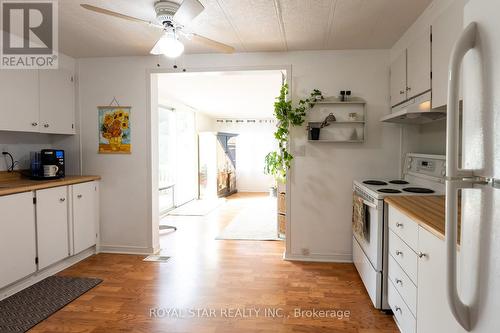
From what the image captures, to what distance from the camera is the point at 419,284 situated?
1646 mm

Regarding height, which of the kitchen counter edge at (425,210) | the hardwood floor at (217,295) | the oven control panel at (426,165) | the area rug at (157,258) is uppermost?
the oven control panel at (426,165)

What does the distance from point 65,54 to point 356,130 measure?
3.36m

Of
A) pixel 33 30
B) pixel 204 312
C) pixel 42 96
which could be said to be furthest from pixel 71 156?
pixel 204 312

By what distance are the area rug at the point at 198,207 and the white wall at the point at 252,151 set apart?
173cm

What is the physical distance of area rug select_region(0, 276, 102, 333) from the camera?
2.16 metres

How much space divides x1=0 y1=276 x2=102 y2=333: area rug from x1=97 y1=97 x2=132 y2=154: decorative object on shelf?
1466 millimetres

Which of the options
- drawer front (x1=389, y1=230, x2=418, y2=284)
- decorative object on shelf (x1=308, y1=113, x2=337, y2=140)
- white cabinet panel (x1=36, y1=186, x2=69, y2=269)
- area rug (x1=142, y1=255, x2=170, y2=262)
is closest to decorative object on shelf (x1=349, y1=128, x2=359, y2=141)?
decorative object on shelf (x1=308, y1=113, x2=337, y2=140)

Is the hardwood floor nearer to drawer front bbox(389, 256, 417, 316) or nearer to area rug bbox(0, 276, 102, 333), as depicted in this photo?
area rug bbox(0, 276, 102, 333)

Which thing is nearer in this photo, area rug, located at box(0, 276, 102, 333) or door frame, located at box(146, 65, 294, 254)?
area rug, located at box(0, 276, 102, 333)

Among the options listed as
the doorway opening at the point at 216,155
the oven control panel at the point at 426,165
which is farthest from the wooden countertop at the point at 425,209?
the doorway opening at the point at 216,155

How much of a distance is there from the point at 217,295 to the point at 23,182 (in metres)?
2.13

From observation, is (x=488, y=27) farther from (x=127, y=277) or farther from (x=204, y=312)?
(x=127, y=277)

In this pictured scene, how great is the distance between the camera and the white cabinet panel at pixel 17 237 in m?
2.43

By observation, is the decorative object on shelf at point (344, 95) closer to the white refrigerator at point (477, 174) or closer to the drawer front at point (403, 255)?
the drawer front at point (403, 255)
